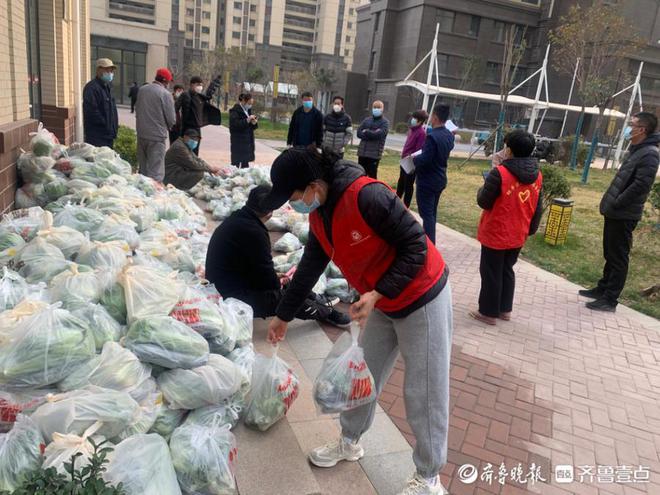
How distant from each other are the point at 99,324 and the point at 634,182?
15.9ft

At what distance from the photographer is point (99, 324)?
2.57 meters

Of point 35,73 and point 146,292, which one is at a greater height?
point 35,73

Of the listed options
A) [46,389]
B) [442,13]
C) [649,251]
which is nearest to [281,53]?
[442,13]

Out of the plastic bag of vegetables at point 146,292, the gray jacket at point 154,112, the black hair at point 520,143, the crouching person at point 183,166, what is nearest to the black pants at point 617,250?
the black hair at point 520,143

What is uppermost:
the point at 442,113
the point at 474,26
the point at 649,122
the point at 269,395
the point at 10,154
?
the point at 474,26

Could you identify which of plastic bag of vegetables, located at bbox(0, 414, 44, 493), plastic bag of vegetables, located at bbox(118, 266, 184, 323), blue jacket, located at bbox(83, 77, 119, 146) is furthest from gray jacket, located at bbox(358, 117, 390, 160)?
plastic bag of vegetables, located at bbox(0, 414, 44, 493)

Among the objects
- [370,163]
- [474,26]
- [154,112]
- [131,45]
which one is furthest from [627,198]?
[474,26]

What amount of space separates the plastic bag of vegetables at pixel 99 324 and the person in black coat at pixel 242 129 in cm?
700

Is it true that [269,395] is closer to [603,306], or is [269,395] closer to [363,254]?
[363,254]

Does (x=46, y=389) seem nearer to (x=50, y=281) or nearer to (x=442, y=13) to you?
(x=50, y=281)

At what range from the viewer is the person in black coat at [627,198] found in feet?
16.0

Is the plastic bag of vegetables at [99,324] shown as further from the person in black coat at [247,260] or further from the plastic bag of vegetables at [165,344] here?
the person in black coat at [247,260]

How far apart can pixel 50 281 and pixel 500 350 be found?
3366 mm

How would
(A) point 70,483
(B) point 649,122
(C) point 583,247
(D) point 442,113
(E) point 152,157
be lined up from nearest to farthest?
(A) point 70,483
(B) point 649,122
(D) point 442,113
(E) point 152,157
(C) point 583,247
